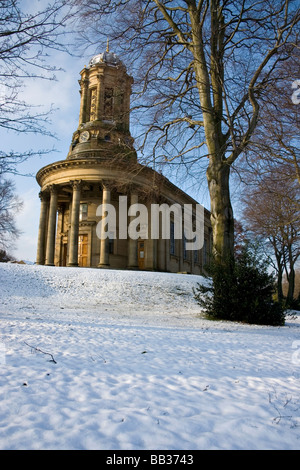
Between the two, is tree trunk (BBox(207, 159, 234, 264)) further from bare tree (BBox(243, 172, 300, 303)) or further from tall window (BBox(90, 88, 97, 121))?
tall window (BBox(90, 88, 97, 121))

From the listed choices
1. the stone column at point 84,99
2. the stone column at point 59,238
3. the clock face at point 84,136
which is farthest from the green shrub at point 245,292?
the stone column at point 84,99

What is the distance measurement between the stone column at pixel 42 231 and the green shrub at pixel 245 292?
2386 cm

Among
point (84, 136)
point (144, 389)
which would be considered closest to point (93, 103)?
point (84, 136)

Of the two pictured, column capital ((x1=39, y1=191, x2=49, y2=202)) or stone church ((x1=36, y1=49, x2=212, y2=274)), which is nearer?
stone church ((x1=36, y1=49, x2=212, y2=274))

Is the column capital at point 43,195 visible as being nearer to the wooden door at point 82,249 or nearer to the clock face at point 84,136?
the wooden door at point 82,249

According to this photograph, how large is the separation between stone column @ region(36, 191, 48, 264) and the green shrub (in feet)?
78.3

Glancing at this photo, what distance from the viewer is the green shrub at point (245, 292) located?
10.3 m

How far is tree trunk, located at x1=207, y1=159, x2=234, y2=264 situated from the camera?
35.9 feet

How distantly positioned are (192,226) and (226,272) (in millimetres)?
34062

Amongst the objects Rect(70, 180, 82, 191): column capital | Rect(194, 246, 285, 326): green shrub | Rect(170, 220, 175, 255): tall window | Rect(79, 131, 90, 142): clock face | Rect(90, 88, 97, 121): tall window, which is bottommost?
Rect(194, 246, 285, 326): green shrub

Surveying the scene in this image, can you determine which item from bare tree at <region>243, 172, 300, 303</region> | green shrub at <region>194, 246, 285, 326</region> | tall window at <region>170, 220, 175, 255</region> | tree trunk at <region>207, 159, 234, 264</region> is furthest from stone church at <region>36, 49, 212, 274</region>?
green shrub at <region>194, 246, 285, 326</region>

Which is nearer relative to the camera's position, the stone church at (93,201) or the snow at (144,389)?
the snow at (144,389)

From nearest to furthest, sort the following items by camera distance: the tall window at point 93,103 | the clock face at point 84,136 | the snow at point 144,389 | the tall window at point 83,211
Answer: the snow at point 144,389 → the tall window at point 83,211 → the clock face at point 84,136 → the tall window at point 93,103

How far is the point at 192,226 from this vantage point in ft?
146
